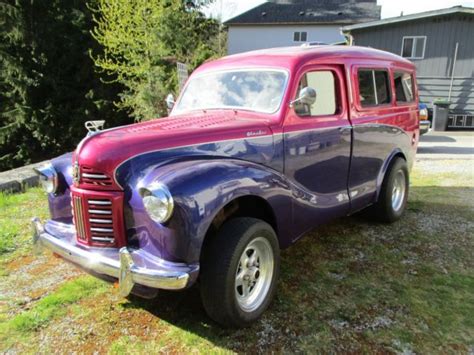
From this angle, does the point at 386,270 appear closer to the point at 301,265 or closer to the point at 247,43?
the point at 301,265

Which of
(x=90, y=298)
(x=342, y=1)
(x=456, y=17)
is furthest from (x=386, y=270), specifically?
(x=342, y=1)

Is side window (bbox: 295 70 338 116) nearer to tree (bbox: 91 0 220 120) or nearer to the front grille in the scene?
the front grille

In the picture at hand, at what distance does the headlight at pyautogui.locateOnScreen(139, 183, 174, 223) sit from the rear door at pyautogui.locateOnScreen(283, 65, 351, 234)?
132 cm

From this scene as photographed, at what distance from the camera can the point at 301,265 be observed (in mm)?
3801

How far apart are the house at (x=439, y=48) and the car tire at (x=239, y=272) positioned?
14720mm

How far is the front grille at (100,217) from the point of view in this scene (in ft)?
8.41

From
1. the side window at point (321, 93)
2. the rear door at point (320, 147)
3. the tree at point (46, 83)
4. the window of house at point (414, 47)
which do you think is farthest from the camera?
the tree at point (46, 83)

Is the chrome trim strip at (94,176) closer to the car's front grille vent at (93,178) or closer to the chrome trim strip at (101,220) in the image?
the car's front grille vent at (93,178)

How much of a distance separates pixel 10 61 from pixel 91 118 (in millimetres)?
3824

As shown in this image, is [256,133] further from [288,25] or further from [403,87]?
[288,25]

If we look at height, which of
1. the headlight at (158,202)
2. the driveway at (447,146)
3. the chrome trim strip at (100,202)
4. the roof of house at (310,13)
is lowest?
the driveway at (447,146)

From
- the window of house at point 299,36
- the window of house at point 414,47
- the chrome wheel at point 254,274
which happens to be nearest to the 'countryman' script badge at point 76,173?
the chrome wheel at point 254,274

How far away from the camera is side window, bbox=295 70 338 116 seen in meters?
3.52

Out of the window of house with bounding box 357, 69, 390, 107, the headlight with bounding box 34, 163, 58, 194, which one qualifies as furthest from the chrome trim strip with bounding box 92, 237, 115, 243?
the window of house with bounding box 357, 69, 390, 107
